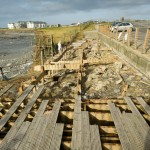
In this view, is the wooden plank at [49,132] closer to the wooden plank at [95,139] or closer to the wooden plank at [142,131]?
the wooden plank at [95,139]

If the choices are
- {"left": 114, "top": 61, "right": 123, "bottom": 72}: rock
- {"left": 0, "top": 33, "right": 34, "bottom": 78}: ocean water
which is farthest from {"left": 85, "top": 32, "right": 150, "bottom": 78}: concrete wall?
{"left": 0, "top": 33, "right": 34, "bottom": 78}: ocean water

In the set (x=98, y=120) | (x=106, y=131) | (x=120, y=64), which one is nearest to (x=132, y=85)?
(x=120, y=64)

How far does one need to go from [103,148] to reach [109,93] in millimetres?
7159

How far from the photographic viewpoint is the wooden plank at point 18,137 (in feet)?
13.1

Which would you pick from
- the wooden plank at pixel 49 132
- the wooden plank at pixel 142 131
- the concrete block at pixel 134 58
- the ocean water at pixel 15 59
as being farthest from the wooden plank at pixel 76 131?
the ocean water at pixel 15 59

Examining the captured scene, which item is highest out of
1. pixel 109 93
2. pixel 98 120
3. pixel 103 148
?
pixel 103 148

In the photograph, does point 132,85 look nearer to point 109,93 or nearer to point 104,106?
point 109,93

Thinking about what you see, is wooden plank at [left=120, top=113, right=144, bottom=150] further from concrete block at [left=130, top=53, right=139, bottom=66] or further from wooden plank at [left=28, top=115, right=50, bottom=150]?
concrete block at [left=130, top=53, right=139, bottom=66]

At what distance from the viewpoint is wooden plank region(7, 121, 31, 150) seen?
13.1ft

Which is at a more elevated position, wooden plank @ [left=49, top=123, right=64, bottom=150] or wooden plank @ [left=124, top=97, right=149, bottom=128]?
wooden plank @ [left=49, top=123, right=64, bottom=150]

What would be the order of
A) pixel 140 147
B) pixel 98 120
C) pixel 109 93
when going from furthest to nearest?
pixel 109 93, pixel 98 120, pixel 140 147

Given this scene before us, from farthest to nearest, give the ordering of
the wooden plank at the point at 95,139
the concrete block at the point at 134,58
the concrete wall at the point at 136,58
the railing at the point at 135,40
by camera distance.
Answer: the concrete block at the point at 134,58
the railing at the point at 135,40
the concrete wall at the point at 136,58
the wooden plank at the point at 95,139

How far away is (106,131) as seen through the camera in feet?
15.9

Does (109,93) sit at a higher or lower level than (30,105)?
lower
